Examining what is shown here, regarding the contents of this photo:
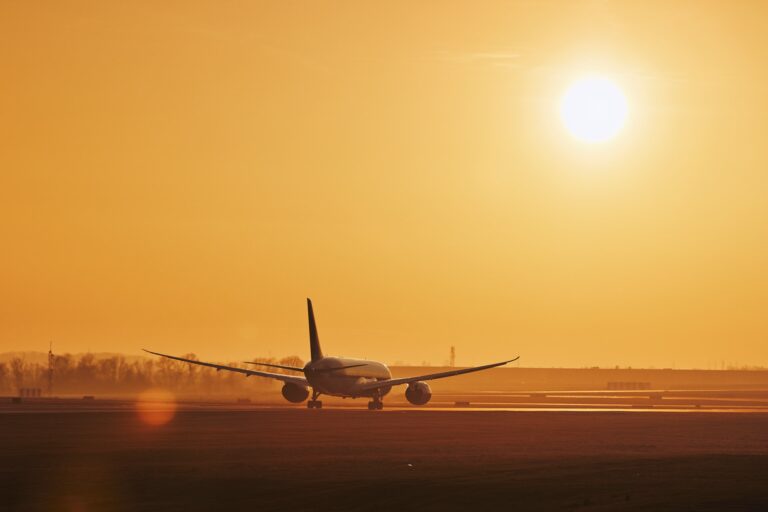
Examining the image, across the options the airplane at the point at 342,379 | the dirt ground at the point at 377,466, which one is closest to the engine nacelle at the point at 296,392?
the airplane at the point at 342,379

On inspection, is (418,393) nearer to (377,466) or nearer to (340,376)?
(340,376)

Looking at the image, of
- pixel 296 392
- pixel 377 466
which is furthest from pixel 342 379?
pixel 377 466

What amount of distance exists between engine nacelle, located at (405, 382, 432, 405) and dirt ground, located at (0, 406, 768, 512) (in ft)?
103

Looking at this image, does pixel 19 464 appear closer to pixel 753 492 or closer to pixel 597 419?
pixel 753 492

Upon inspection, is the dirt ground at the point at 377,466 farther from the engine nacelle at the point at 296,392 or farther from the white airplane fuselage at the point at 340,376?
the engine nacelle at the point at 296,392

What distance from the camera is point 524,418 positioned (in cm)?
7362

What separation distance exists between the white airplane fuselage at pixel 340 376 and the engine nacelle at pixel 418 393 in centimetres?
428

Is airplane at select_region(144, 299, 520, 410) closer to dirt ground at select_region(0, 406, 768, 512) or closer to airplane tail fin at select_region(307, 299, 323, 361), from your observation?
airplane tail fin at select_region(307, 299, 323, 361)

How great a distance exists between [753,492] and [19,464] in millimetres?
23108

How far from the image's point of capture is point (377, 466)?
128 ft

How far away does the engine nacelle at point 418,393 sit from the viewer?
9769 centimetres

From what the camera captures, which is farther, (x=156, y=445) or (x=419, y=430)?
(x=419, y=430)

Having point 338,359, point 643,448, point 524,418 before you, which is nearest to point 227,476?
point 643,448

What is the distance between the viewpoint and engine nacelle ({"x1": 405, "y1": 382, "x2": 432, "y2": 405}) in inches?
3846
